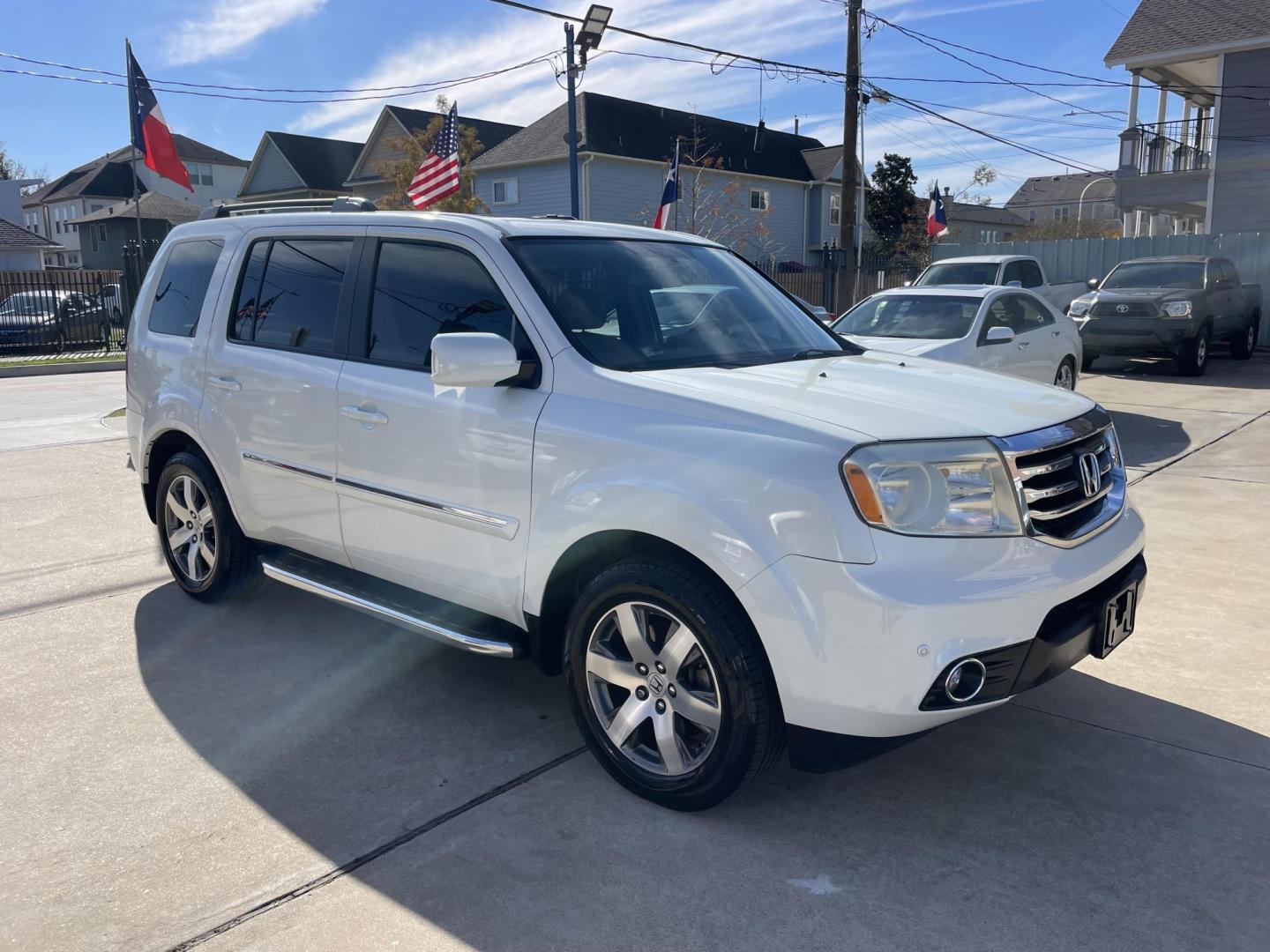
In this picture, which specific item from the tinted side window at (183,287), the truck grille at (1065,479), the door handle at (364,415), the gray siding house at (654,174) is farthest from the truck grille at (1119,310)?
the gray siding house at (654,174)

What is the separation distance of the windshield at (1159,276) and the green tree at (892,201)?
101 ft

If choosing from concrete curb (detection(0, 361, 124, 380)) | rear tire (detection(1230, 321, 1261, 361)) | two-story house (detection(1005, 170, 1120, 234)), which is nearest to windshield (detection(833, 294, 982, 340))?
rear tire (detection(1230, 321, 1261, 361))

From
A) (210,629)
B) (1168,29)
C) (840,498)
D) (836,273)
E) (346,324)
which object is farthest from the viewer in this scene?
(1168,29)

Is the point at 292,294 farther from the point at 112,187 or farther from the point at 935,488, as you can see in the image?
the point at 112,187

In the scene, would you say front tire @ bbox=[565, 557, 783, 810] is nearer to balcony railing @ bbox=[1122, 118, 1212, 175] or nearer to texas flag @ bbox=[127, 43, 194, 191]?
texas flag @ bbox=[127, 43, 194, 191]

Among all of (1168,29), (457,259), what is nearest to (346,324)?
(457,259)

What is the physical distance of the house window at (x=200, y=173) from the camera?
65769 millimetres

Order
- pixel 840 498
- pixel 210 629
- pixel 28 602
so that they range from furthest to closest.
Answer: pixel 28 602 < pixel 210 629 < pixel 840 498

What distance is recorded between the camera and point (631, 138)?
3603cm

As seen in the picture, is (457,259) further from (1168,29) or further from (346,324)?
(1168,29)

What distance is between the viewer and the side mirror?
3395mm

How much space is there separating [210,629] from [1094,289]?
16.8 meters

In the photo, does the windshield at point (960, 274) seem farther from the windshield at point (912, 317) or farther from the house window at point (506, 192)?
the house window at point (506, 192)

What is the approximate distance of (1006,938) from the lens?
268cm
